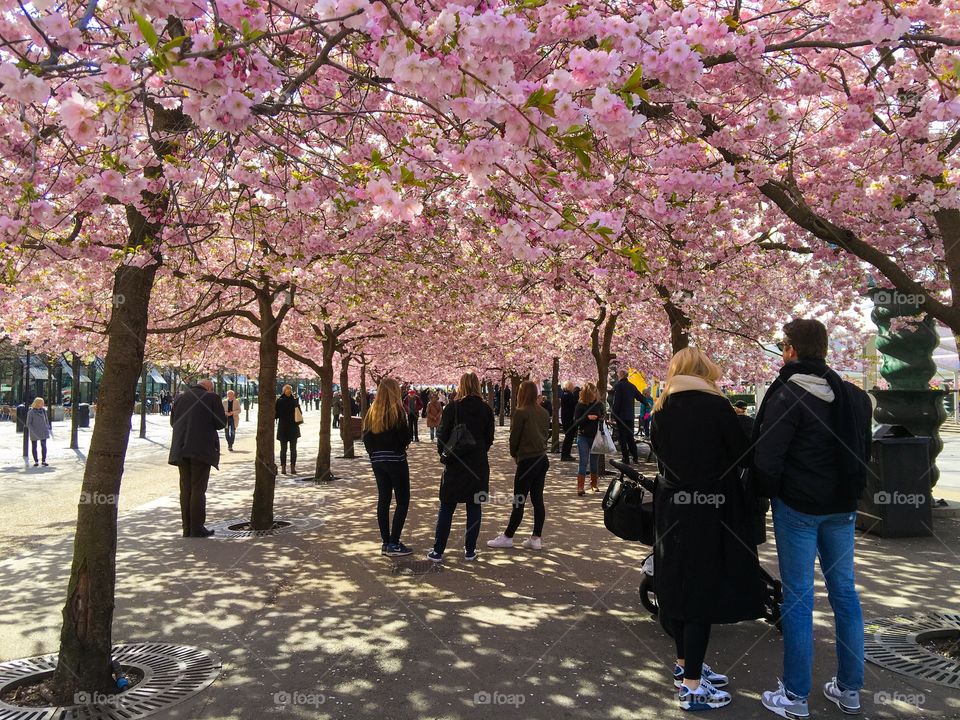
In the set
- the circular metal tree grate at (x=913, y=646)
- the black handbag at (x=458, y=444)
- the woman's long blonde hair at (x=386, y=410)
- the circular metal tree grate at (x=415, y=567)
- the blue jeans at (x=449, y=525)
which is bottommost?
the circular metal tree grate at (x=415, y=567)

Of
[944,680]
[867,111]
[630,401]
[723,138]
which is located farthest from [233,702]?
[630,401]

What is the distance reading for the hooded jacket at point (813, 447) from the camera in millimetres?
3766

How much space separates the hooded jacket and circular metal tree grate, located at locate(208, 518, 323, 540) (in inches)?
272

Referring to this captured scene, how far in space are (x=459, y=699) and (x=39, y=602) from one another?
419 centimetres

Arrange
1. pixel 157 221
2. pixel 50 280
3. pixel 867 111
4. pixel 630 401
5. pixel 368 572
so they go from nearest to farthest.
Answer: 1. pixel 157 221
2. pixel 867 111
3. pixel 368 572
4. pixel 50 280
5. pixel 630 401

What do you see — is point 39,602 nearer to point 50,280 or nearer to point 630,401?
point 50,280

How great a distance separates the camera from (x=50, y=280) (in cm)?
1120

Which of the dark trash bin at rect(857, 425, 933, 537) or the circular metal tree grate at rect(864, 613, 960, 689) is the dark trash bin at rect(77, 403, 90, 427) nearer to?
the dark trash bin at rect(857, 425, 933, 537)

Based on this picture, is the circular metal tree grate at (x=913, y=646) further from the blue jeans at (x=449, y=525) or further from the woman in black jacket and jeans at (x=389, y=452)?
the woman in black jacket and jeans at (x=389, y=452)

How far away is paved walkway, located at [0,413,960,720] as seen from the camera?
160 inches

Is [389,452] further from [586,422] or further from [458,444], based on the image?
[586,422]

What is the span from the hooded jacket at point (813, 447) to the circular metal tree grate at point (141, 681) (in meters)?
3.52

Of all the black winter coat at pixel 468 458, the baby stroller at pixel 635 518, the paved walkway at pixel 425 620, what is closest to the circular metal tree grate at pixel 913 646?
the paved walkway at pixel 425 620

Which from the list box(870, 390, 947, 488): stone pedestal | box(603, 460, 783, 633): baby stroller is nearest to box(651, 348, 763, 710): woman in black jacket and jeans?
box(603, 460, 783, 633): baby stroller
